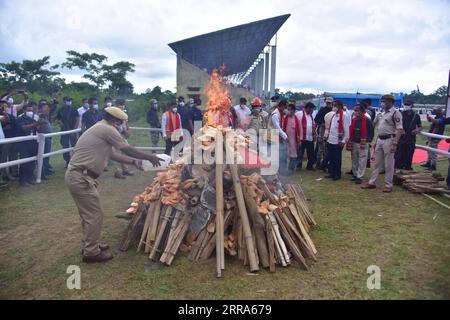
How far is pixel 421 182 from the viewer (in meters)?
8.11

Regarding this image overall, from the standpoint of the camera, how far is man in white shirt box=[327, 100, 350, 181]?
9.15 meters

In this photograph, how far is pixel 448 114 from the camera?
859 cm

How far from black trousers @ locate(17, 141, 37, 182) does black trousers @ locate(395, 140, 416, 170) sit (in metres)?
10.0

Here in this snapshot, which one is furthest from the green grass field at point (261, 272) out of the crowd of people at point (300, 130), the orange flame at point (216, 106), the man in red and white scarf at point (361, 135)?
the orange flame at point (216, 106)

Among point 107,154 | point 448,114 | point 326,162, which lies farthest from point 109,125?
point 448,114

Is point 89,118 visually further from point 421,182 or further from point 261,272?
point 421,182

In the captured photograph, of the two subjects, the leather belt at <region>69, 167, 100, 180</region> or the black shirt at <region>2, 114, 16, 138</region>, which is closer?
the leather belt at <region>69, 167, 100, 180</region>

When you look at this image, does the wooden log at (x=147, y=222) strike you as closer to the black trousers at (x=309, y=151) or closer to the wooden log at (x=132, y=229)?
the wooden log at (x=132, y=229)

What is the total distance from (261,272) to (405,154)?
764cm

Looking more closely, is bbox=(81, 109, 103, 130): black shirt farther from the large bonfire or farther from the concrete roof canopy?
the concrete roof canopy

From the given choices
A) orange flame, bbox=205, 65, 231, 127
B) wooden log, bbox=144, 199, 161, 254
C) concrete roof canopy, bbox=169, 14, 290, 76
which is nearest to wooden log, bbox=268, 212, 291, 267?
wooden log, bbox=144, 199, 161, 254

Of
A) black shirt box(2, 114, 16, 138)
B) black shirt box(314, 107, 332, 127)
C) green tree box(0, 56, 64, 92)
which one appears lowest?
black shirt box(2, 114, 16, 138)

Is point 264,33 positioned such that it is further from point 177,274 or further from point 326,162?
point 177,274

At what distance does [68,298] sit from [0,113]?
6511mm
